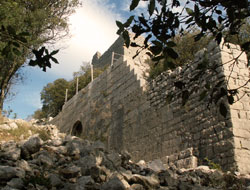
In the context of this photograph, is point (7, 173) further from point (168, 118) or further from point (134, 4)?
point (168, 118)

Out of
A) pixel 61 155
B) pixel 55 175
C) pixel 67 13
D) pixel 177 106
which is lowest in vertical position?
pixel 55 175

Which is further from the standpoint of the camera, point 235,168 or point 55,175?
point 235,168

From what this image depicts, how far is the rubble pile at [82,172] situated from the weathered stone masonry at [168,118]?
1.04 meters

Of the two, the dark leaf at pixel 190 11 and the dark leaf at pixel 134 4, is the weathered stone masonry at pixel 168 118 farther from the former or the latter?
the dark leaf at pixel 134 4

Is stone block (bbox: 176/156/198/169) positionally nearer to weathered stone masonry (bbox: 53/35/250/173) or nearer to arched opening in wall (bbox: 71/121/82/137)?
weathered stone masonry (bbox: 53/35/250/173)

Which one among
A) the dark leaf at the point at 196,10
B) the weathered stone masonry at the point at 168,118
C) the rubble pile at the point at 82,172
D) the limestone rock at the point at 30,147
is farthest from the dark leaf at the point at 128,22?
the limestone rock at the point at 30,147

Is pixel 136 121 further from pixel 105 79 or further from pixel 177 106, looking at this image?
pixel 105 79

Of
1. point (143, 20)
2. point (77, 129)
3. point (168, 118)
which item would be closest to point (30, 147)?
point (143, 20)

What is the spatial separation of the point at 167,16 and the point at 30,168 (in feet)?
10.2

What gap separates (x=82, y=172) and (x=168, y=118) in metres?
4.32

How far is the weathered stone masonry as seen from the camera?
6914mm

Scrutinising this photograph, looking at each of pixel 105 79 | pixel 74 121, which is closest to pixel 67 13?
pixel 105 79

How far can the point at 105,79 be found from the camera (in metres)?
13.9

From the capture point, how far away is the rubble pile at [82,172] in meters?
4.37
